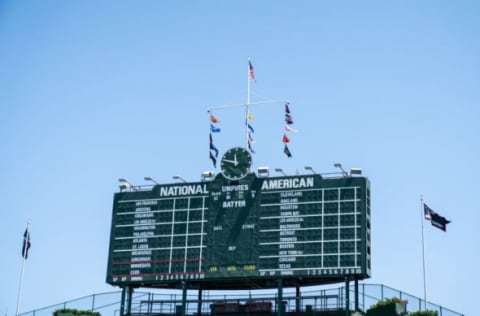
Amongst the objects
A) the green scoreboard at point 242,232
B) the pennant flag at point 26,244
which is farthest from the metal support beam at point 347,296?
the pennant flag at point 26,244

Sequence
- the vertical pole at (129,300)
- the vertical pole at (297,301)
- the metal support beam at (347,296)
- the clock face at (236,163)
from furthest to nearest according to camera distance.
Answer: the vertical pole at (129,300)
the clock face at (236,163)
the vertical pole at (297,301)
the metal support beam at (347,296)

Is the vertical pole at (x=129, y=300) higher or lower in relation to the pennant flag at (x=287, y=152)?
lower

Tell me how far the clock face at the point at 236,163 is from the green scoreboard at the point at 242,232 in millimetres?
386

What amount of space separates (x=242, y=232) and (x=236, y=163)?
4503 millimetres

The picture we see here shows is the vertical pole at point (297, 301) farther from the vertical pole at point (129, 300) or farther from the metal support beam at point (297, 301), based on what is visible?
the vertical pole at point (129, 300)

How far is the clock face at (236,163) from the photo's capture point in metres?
63.3

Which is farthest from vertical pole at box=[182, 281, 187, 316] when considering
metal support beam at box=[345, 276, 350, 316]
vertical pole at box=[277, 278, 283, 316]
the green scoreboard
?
metal support beam at box=[345, 276, 350, 316]

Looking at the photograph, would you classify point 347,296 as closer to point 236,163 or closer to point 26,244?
point 236,163

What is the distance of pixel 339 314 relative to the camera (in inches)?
2383

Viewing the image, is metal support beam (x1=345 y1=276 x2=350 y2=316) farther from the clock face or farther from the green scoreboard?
the clock face

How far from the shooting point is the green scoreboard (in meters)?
60.1

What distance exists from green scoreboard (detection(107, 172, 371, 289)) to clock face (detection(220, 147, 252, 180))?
0.39m

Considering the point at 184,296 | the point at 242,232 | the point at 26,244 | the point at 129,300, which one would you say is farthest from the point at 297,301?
the point at 26,244

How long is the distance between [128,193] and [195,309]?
882 centimetres
